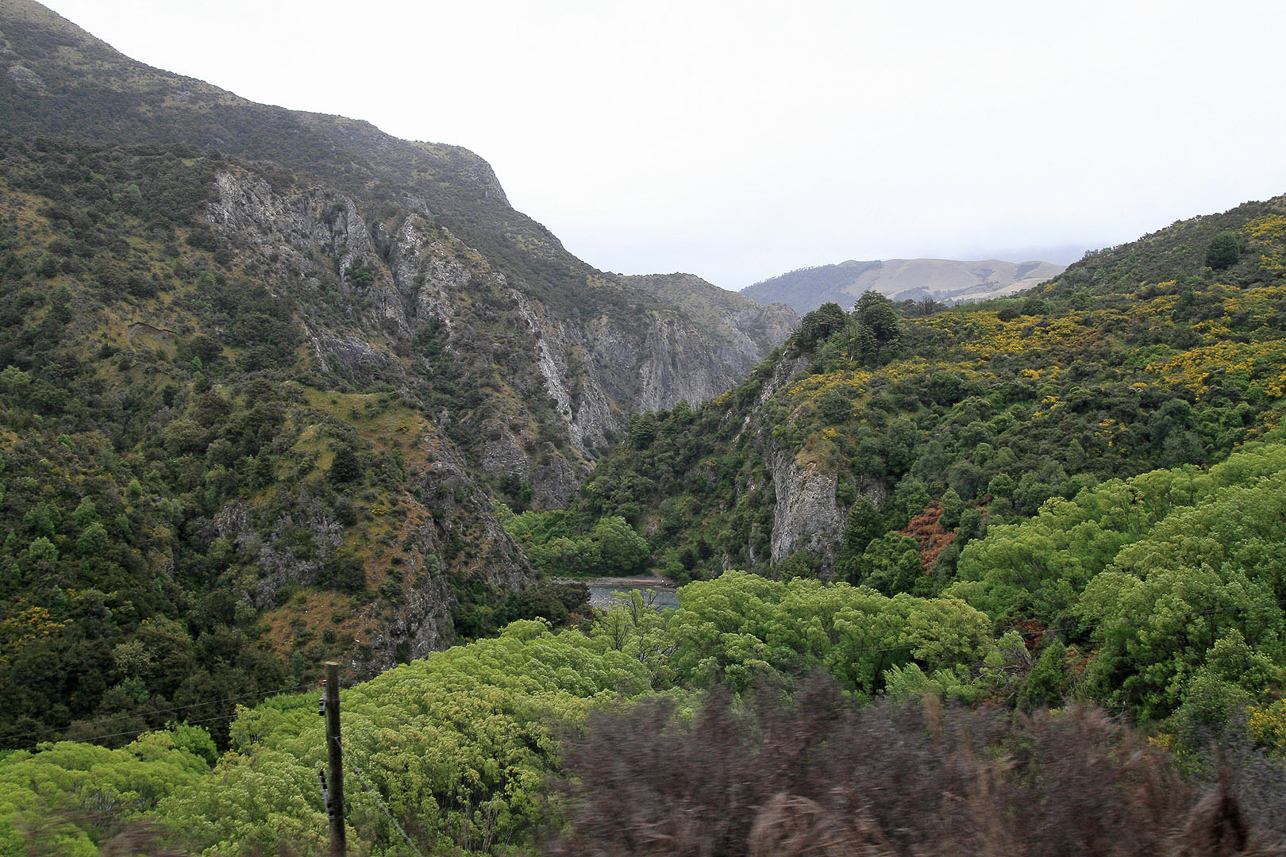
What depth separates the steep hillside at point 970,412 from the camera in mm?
39219

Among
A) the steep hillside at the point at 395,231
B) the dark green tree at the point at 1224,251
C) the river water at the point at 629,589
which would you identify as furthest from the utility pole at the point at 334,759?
the steep hillside at the point at 395,231

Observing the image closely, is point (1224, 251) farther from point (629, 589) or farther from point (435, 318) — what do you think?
point (435, 318)

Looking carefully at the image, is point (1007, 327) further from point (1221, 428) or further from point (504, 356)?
point (504, 356)

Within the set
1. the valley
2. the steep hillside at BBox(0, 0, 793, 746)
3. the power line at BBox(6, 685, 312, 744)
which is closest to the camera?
the valley

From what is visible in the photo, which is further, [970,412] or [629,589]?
[629,589]

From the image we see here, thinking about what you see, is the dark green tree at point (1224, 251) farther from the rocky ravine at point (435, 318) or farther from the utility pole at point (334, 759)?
Result: the rocky ravine at point (435, 318)

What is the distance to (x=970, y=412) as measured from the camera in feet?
170

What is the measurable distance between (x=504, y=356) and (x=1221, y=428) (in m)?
101

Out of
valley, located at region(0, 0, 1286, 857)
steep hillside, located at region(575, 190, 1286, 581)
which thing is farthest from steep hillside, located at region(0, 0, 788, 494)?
steep hillside, located at region(575, 190, 1286, 581)

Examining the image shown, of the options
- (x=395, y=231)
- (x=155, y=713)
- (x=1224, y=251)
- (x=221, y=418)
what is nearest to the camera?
(x=155, y=713)

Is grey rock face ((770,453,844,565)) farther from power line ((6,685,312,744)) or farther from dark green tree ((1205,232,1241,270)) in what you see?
dark green tree ((1205,232,1241,270))

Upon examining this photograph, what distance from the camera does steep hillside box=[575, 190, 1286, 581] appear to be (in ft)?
129

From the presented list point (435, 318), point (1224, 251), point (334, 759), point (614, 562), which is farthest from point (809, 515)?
point (435, 318)

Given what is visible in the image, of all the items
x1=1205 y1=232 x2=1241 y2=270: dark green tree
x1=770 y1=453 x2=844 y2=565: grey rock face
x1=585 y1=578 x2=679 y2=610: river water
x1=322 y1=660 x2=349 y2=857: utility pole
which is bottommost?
x1=585 y1=578 x2=679 y2=610: river water
